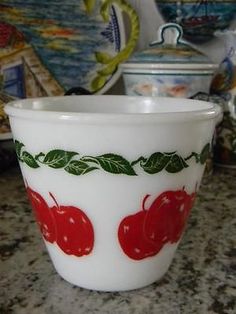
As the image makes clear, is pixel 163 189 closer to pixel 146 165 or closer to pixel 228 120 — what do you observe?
pixel 146 165

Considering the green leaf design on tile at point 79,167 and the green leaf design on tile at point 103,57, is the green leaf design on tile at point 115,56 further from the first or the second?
the green leaf design on tile at point 79,167

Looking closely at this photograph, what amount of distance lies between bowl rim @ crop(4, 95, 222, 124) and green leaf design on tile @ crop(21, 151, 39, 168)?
1.0 inches

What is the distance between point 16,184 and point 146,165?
31cm

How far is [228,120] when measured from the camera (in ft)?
2.07

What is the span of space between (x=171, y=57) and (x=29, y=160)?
0.31 metres

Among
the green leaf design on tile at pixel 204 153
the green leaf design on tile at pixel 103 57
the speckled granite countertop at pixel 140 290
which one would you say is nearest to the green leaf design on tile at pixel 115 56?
the green leaf design on tile at pixel 103 57

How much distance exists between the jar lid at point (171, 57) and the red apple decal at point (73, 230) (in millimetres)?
301

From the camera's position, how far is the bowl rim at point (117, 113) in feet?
0.90

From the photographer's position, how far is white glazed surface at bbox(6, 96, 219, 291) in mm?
282

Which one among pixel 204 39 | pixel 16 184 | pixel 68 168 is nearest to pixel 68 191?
pixel 68 168

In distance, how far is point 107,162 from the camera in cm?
29

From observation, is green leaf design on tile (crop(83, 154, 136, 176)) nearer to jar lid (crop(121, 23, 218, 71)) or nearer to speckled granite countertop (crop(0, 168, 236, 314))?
speckled granite countertop (crop(0, 168, 236, 314))

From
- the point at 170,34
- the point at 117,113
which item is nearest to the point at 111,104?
the point at 117,113

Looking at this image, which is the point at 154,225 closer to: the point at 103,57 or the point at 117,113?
the point at 117,113
